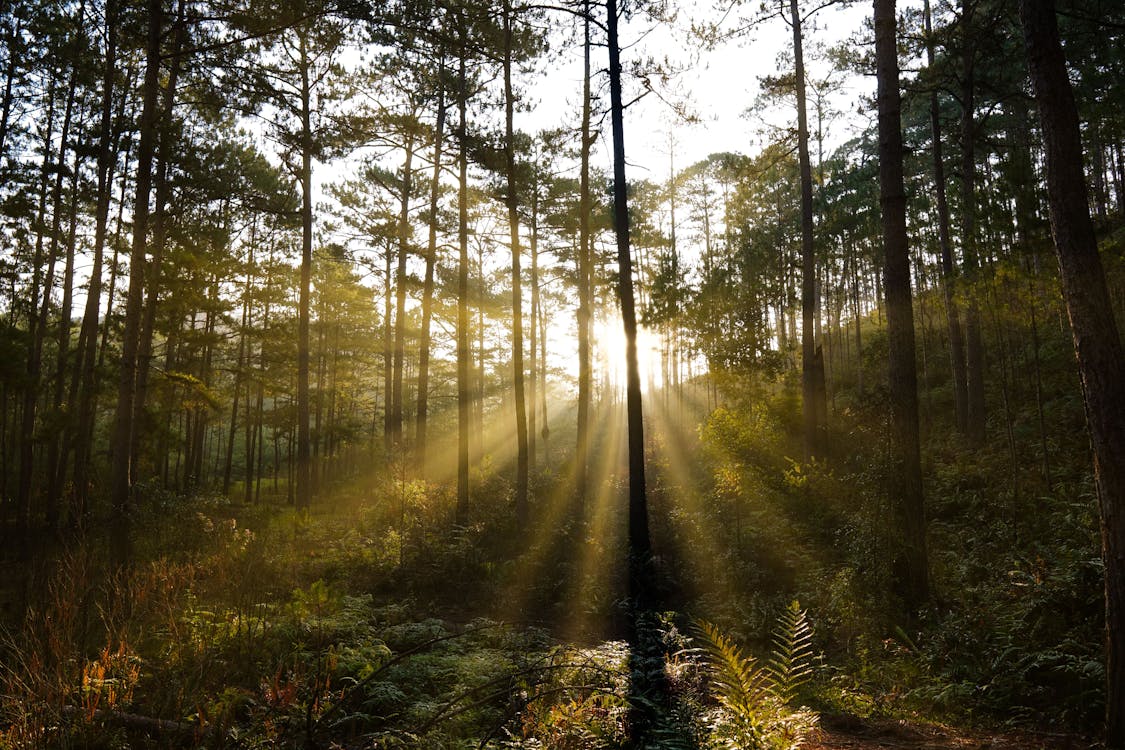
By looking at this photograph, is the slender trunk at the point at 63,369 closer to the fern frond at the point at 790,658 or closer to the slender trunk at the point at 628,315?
the slender trunk at the point at 628,315

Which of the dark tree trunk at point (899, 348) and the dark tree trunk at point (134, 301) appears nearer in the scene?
the dark tree trunk at point (899, 348)

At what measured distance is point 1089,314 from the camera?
162 inches

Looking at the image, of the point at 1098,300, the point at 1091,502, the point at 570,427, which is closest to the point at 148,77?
the point at 1098,300

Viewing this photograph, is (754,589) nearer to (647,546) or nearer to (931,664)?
(647,546)

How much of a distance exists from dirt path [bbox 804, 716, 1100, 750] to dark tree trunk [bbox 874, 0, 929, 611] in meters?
3.21

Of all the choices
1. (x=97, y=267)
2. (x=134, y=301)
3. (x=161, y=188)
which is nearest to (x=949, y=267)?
(x=134, y=301)

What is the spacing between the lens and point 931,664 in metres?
5.84

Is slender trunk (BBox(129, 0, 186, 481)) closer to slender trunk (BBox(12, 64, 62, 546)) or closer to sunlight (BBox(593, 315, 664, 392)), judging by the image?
slender trunk (BBox(12, 64, 62, 546))

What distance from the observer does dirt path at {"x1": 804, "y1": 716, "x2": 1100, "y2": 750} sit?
404 centimetres

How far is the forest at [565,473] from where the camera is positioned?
4.35 m

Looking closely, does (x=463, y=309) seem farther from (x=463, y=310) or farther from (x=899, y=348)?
(x=899, y=348)

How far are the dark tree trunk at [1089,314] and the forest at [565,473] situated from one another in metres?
0.02

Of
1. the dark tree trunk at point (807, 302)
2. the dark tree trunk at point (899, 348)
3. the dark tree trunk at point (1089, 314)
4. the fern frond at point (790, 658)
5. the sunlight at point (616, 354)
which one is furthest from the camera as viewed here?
the sunlight at point (616, 354)

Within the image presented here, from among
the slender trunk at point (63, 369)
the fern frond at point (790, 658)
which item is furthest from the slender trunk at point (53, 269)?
the fern frond at point (790, 658)
